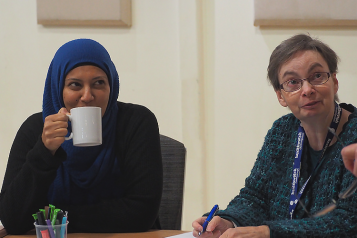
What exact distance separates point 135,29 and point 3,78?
3.14 ft

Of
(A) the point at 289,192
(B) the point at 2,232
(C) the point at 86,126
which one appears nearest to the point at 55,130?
(C) the point at 86,126

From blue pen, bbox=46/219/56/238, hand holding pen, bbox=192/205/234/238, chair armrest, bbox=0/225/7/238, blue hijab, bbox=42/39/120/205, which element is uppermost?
blue hijab, bbox=42/39/120/205

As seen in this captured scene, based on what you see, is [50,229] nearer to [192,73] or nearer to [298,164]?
[298,164]

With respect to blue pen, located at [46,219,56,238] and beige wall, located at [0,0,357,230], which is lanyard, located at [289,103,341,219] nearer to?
blue pen, located at [46,219,56,238]

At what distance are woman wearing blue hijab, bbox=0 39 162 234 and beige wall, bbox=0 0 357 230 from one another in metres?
1.05

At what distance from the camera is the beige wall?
107 inches

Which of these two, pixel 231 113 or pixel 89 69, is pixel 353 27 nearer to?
pixel 231 113

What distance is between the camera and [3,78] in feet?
9.45

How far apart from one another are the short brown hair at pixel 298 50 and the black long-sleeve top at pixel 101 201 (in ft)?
1.79

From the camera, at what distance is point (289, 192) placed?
1.49m

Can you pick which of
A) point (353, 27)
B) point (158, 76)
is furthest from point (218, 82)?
point (353, 27)

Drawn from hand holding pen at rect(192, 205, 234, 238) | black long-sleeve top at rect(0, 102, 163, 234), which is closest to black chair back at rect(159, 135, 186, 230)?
black long-sleeve top at rect(0, 102, 163, 234)

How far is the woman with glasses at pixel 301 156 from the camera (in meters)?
1.36

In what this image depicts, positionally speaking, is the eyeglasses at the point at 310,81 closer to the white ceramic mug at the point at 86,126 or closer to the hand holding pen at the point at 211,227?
the hand holding pen at the point at 211,227
